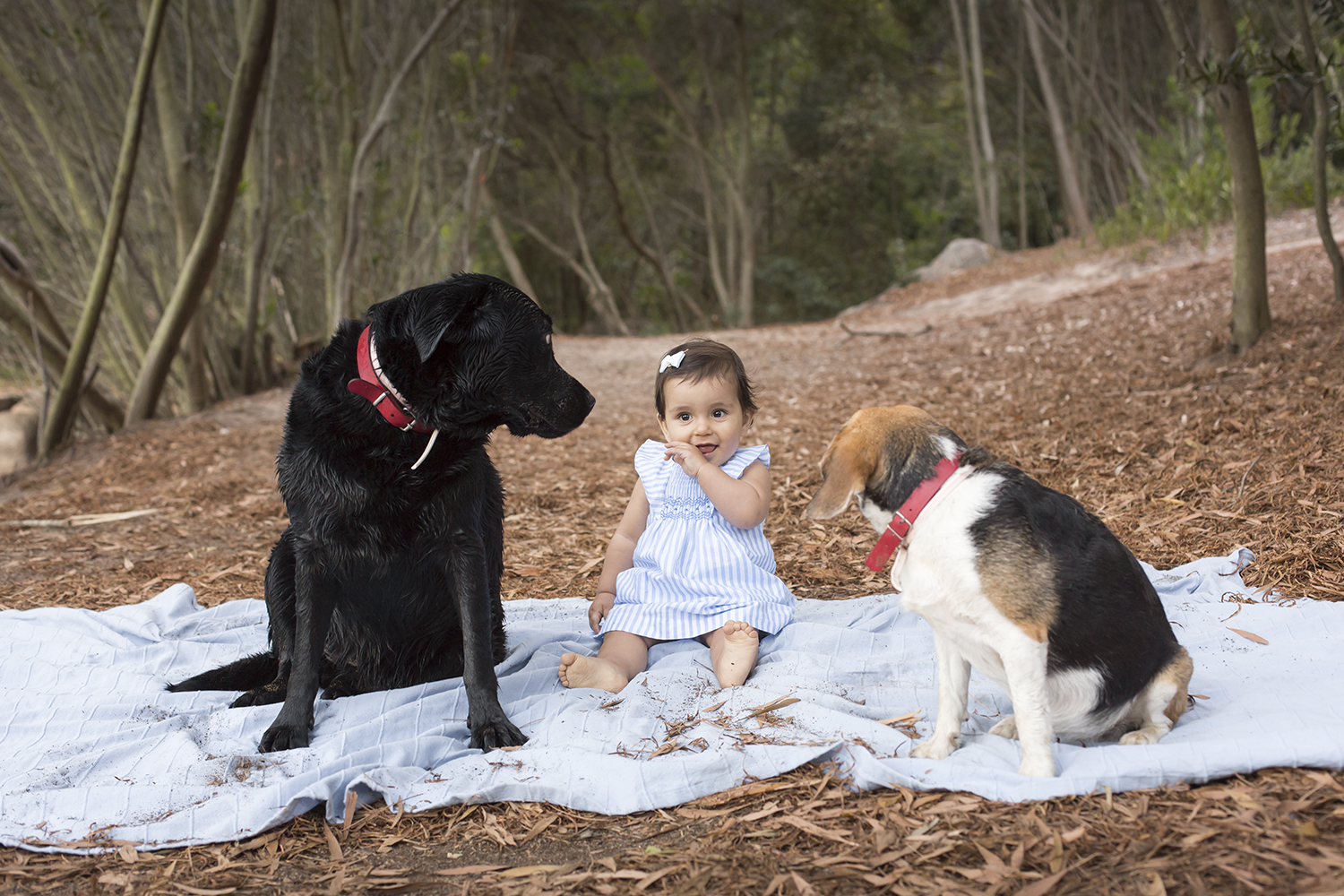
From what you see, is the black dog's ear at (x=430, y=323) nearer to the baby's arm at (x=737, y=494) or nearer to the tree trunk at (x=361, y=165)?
the baby's arm at (x=737, y=494)

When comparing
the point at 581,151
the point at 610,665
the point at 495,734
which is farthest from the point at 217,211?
the point at 581,151

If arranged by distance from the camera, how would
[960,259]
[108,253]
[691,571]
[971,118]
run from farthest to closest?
[971,118], [960,259], [108,253], [691,571]

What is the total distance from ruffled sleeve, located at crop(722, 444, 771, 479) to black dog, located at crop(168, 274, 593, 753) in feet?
2.36

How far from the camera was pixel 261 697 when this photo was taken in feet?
9.71

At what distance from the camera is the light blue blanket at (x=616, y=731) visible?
2.18 metres

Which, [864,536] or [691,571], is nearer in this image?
[691,571]

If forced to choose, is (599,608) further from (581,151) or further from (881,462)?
(581,151)

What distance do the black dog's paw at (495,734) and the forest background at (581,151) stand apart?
5455mm

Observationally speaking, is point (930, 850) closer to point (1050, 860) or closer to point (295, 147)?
point (1050, 860)

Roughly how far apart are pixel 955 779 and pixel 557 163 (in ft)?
63.0

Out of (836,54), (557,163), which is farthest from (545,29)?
(836,54)

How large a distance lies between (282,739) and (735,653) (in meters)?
1.36

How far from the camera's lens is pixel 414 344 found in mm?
2576

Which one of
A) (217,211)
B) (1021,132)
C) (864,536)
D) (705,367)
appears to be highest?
(1021,132)
